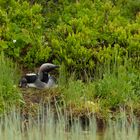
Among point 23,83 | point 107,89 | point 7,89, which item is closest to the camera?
point 7,89

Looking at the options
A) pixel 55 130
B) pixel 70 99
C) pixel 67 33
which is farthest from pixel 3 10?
pixel 55 130

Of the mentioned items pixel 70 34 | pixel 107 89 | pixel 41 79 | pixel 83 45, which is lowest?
pixel 107 89

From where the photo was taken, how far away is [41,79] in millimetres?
11164

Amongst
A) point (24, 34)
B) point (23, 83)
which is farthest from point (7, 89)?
point (24, 34)

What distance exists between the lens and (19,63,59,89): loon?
36.1ft

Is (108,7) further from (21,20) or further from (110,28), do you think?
(21,20)

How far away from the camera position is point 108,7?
1240 centimetres

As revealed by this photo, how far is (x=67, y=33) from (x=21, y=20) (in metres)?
0.95

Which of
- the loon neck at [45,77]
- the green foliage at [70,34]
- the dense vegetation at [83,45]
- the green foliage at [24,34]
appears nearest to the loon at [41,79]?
the loon neck at [45,77]

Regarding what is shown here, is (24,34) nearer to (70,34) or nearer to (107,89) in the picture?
(70,34)

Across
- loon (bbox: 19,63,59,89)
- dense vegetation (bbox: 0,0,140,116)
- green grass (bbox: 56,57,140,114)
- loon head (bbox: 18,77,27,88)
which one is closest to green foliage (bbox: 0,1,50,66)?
dense vegetation (bbox: 0,0,140,116)

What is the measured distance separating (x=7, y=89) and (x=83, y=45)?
2166 millimetres

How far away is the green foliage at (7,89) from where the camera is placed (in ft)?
31.6

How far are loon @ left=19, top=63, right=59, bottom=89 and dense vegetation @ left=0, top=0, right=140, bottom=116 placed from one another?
0.71ft
